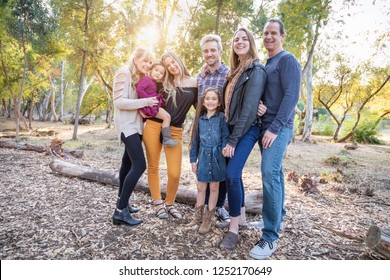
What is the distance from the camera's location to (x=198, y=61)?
13547mm

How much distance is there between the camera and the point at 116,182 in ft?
16.0

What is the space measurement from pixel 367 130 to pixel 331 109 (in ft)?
12.8

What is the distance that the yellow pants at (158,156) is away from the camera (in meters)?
3.45

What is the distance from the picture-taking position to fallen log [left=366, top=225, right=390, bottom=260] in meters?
2.53

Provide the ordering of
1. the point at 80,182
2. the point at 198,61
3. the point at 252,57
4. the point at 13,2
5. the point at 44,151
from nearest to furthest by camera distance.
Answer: the point at 252,57 < the point at 80,182 < the point at 44,151 < the point at 13,2 < the point at 198,61

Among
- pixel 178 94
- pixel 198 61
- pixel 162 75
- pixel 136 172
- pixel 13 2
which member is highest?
pixel 13 2

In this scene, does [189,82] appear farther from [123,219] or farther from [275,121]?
[123,219]

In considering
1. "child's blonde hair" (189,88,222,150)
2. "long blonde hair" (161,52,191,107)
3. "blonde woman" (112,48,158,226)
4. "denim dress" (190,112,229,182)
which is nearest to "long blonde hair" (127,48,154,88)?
"blonde woman" (112,48,158,226)

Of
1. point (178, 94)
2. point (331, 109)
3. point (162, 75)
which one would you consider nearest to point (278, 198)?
point (178, 94)

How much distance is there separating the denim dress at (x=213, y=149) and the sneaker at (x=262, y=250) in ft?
2.62

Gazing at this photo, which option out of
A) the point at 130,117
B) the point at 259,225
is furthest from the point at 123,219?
the point at 259,225

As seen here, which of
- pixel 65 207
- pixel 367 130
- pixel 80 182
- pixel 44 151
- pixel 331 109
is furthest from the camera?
pixel 331 109

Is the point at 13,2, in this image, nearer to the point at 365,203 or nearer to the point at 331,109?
the point at 365,203

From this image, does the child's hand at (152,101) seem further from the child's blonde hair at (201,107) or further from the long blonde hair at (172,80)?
the child's blonde hair at (201,107)
